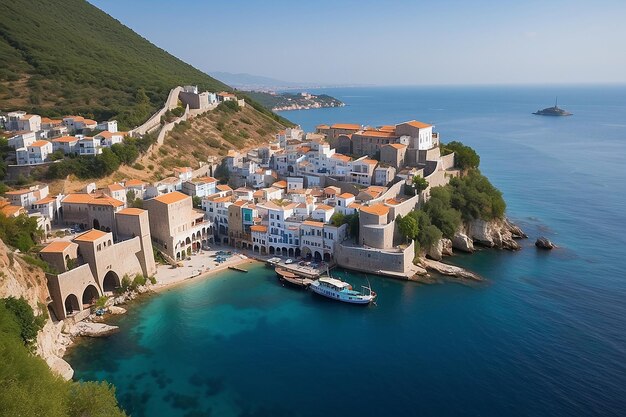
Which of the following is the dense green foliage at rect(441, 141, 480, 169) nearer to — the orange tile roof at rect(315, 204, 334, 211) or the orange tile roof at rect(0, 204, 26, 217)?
the orange tile roof at rect(315, 204, 334, 211)

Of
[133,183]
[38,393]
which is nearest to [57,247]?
[133,183]

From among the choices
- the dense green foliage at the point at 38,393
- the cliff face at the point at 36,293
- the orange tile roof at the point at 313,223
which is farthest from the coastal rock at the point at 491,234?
the dense green foliage at the point at 38,393

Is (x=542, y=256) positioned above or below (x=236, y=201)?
below

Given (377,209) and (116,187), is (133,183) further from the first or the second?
(377,209)

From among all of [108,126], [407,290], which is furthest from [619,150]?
[108,126]

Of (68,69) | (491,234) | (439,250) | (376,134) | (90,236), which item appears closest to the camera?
(90,236)

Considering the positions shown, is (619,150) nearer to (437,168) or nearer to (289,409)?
(437,168)

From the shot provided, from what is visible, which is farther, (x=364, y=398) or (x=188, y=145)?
(x=188, y=145)
